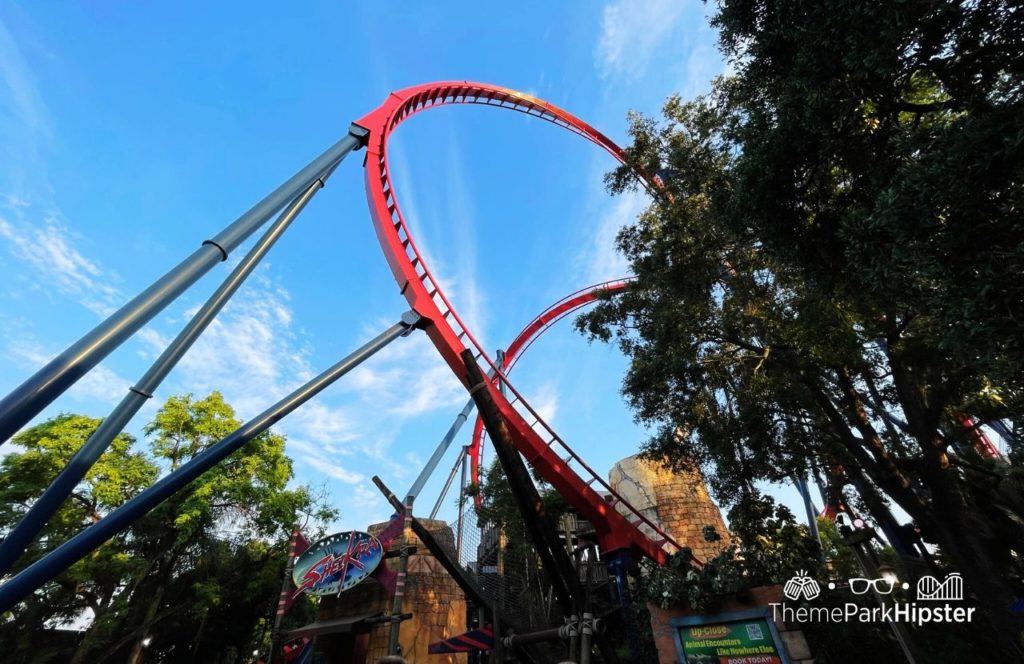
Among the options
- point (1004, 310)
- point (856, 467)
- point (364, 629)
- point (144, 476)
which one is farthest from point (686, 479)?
point (144, 476)

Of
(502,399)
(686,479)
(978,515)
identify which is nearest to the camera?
(978,515)

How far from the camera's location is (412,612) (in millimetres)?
9750

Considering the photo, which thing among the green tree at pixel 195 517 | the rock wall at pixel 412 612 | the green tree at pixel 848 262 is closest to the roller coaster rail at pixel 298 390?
the green tree at pixel 848 262

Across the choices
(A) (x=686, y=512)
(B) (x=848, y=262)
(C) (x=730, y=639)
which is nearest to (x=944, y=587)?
(C) (x=730, y=639)

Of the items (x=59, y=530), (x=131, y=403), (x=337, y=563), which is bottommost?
(x=337, y=563)

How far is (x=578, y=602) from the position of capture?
5.78m

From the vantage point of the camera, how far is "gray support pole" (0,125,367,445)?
367cm

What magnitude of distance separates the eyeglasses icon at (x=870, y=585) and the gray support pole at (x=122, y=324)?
28.4 feet

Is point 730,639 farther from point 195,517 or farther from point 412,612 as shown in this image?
point 195,517

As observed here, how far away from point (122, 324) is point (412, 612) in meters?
8.13

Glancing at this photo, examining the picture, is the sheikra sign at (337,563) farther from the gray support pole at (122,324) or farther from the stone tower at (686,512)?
the stone tower at (686,512)

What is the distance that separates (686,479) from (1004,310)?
13.3 metres

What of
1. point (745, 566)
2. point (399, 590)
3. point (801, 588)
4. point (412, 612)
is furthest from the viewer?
point (412, 612)

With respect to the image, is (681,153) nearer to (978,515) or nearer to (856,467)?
(856,467)
